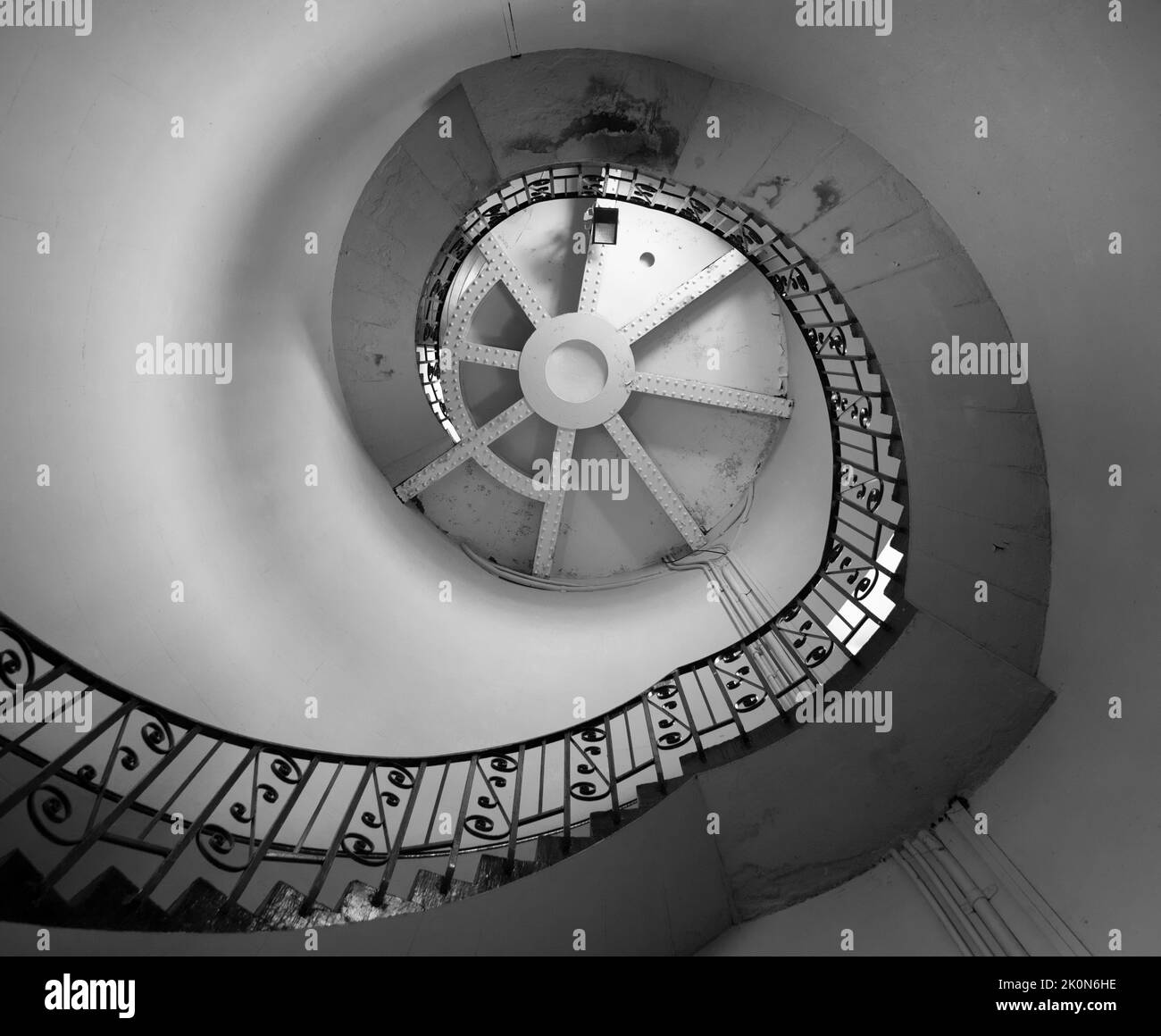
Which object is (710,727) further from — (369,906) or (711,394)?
(711,394)

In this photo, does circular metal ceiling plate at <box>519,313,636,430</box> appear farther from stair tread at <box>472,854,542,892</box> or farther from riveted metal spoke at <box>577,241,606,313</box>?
stair tread at <box>472,854,542,892</box>

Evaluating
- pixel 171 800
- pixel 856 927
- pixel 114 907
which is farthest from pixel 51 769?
pixel 856 927

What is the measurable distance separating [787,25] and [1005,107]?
1.49m

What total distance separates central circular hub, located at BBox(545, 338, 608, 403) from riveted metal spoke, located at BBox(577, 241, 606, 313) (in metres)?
0.56

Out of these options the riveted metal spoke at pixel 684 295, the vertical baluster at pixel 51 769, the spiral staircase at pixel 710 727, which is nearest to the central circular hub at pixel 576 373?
the riveted metal spoke at pixel 684 295

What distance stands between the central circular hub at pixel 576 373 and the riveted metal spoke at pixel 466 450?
53cm

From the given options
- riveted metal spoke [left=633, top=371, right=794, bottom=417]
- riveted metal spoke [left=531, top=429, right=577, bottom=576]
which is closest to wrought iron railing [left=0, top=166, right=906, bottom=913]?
riveted metal spoke [left=633, top=371, right=794, bottom=417]

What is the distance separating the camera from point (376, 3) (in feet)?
16.5

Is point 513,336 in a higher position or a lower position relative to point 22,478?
higher

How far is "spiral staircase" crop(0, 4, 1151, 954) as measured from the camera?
14.7 ft

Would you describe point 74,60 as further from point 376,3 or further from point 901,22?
point 901,22

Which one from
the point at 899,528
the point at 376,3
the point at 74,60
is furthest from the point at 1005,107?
the point at 74,60

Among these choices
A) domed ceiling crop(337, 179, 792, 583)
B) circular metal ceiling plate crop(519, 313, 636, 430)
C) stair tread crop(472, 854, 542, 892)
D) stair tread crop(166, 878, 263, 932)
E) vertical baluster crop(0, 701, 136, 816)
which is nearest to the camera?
vertical baluster crop(0, 701, 136, 816)
